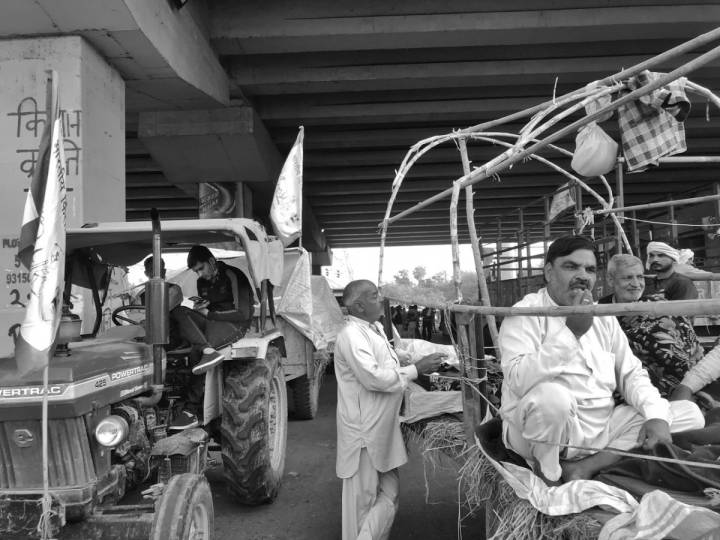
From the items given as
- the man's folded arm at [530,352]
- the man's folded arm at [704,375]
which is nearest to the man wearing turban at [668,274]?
the man's folded arm at [704,375]

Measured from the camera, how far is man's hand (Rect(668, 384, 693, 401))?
3.33 metres

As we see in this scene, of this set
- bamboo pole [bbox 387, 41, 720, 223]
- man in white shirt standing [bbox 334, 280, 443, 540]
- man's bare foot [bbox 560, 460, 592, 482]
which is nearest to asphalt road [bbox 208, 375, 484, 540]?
man in white shirt standing [bbox 334, 280, 443, 540]

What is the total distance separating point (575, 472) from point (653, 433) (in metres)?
0.43

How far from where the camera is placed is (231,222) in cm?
412

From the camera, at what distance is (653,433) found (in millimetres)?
2621

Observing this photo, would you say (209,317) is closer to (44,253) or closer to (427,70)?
(44,253)

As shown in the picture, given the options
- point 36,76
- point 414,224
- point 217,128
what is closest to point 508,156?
point 36,76

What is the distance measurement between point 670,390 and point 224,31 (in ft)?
23.7

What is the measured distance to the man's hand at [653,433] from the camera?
2.57 metres

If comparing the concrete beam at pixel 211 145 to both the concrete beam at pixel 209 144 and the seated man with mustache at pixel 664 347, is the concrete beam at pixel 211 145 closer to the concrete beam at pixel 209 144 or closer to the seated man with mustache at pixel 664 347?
the concrete beam at pixel 209 144

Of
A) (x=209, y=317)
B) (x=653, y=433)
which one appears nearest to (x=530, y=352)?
(x=653, y=433)

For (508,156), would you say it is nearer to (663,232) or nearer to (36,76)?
(36,76)

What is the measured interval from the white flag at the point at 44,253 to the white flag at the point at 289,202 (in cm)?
573

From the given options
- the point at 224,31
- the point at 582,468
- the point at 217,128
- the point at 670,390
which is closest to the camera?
the point at 582,468
